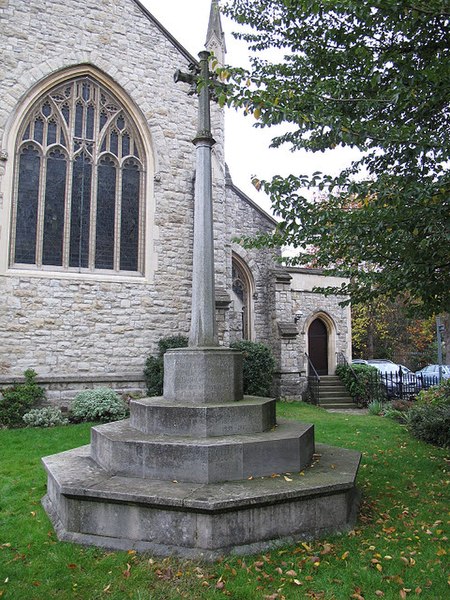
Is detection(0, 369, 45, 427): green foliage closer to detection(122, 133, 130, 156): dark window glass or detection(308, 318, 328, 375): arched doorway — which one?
detection(122, 133, 130, 156): dark window glass

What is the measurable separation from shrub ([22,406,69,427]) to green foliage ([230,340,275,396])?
5.23 metres

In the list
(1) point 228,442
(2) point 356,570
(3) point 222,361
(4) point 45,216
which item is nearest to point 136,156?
(4) point 45,216

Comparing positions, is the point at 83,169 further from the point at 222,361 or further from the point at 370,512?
the point at 370,512

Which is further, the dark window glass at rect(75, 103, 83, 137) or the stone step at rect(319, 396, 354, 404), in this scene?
the stone step at rect(319, 396, 354, 404)

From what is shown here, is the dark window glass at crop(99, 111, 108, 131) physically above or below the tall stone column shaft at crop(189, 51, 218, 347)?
above

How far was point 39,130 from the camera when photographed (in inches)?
472

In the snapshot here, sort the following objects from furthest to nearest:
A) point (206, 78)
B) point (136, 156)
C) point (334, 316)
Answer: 1. point (334, 316)
2. point (136, 156)
3. point (206, 78)

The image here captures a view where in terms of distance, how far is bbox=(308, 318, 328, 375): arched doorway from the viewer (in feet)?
64.5

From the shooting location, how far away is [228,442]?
14.9 ft

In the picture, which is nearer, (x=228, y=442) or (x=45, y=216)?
(x=228, y=442)

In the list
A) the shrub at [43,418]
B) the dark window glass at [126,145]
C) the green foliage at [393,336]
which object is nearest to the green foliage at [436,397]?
the shrub at [43,418]

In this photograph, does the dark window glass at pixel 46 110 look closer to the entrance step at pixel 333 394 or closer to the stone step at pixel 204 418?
the stone step at pixel 204 418

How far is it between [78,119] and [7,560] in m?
11.2

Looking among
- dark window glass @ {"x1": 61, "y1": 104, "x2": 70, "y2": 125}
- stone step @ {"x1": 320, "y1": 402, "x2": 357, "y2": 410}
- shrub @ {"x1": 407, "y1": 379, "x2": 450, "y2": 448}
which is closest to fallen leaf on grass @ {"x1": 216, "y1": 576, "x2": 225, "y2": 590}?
shrub @ {"x1": 407, "y1": 379, "x2": 450, "y2": 448}
